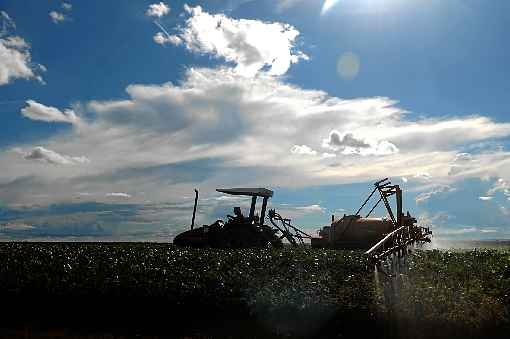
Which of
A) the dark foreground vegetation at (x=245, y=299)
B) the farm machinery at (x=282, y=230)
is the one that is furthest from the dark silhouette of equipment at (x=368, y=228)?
the dark foreground vegetation at (x=245, y=299)

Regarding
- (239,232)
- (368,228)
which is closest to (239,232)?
(239,232)

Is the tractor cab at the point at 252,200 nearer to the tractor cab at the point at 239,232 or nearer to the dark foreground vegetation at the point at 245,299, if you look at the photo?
the tractor cab at the point at 239,232

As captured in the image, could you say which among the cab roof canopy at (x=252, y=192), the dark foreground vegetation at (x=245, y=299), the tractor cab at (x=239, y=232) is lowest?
the dark foreground vegetation at (x=245, y=299)

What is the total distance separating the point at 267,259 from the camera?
17312mm

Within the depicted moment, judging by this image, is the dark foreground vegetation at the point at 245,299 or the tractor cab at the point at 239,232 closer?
the dark foreground vegetation at the point at 245,299

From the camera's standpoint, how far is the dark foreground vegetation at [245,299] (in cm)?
1270

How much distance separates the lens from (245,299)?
43.6ft

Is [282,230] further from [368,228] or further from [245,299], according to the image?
[245,299]

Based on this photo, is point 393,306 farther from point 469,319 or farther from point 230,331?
point 230,331

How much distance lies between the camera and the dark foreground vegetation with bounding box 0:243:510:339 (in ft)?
41.7

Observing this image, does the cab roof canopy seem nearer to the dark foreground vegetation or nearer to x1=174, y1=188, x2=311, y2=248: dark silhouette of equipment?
x1=174, y1=188, x2=311, y2=248: dark silhouette of equipment

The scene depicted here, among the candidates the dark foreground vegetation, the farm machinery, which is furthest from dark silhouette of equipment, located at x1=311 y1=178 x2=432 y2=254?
the dark foreground vegetation

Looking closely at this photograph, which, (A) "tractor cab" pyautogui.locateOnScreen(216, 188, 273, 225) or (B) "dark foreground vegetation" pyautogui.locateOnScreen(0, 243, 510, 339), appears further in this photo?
(A) "tractor cab" pyautogui.locateOnScreen(216, 188, 273, 225)

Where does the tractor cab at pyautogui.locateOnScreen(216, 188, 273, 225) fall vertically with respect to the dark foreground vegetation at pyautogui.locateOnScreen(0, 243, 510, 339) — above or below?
above
